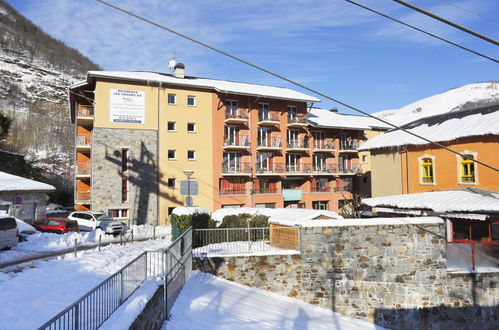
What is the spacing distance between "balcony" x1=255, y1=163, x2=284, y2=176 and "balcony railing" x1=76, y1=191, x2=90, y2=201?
672 inches

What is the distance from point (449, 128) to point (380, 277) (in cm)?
1259

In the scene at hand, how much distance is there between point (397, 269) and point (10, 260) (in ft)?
52.8

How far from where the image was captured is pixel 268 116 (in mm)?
38812

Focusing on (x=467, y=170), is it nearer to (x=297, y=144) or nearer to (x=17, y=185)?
(x=297, y=144)

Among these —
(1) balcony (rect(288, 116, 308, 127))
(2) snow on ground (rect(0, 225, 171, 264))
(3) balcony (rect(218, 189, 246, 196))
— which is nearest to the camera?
(2) snow on ground (rect(0, 225, 171, 264))

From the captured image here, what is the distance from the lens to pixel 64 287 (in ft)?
29.1

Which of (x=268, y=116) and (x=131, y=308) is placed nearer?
(x=131, y=308)

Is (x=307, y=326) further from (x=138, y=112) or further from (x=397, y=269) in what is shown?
(x=138, y=112)

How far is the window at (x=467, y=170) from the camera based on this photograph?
65.8ft

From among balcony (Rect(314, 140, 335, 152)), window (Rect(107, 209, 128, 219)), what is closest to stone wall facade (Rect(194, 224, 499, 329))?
window (Rect(107, 209, 128, 219))

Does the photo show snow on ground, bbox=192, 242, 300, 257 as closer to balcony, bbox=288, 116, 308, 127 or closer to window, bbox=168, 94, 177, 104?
window, bbox=168, 94, 177, 104

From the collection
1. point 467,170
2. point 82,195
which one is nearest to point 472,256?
point 467,170

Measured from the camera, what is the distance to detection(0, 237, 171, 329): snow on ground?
6.63 metres

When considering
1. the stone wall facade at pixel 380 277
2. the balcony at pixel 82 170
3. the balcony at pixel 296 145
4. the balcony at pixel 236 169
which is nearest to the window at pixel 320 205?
the balcony at pixel 296 145
